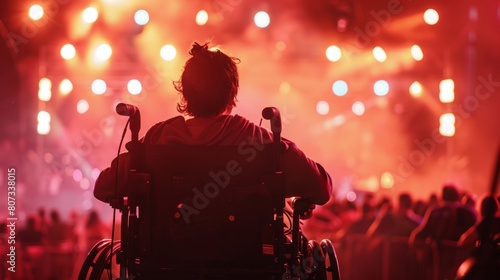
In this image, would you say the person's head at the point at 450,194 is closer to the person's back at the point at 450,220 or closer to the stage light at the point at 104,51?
the person's back at the point at 450,220

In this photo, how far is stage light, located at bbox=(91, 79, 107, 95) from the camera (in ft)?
56.6

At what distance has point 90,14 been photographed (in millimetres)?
14820

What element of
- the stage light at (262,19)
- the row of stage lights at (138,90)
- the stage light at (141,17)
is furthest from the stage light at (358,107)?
the stage light at (141,17)

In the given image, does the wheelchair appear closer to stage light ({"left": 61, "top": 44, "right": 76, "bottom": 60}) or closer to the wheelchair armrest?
the wheelchair armrest

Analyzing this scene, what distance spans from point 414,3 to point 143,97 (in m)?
7.23

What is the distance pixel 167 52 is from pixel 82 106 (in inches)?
310

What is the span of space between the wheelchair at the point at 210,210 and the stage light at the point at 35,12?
32.1 ft

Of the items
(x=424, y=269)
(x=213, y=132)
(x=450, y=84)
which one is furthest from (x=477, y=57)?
(x=213, y=132)

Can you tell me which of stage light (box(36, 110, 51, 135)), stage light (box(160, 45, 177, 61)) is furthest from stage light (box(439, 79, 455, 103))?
stage light (box(36, 110, 51, 135))

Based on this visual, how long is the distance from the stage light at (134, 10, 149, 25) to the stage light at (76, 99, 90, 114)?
26.7 feet

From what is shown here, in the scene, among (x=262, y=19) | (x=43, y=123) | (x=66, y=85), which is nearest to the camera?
(x=262, y=19)

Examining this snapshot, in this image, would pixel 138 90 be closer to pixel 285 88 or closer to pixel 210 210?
pixel 285 88

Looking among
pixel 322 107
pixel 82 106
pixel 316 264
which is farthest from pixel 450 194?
pixel 82 106

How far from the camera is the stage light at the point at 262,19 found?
1563cm
